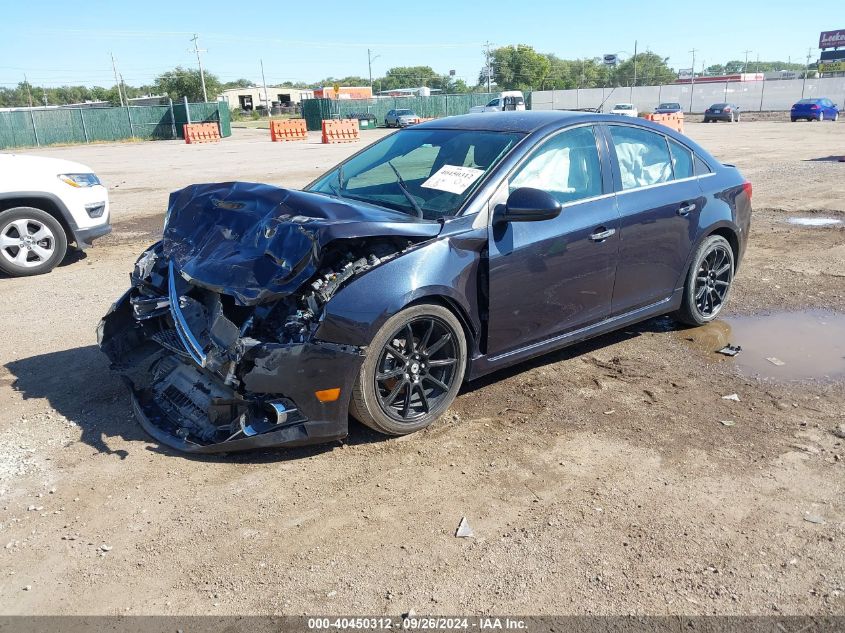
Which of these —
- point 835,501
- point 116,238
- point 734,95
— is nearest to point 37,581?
point 835,501

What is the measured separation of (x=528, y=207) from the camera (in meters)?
4.06

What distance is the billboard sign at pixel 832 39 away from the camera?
8919 cm

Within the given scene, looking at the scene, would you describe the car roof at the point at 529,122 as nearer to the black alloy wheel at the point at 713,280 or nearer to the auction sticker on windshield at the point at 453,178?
the auction sticker on windshield at the point at 453,178

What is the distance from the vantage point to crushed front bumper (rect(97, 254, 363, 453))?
357 cm

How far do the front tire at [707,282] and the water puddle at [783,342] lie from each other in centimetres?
15

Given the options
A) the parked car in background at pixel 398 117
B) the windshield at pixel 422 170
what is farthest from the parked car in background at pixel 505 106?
the windshield at pixel 422 170

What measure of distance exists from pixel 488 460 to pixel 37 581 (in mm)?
2197

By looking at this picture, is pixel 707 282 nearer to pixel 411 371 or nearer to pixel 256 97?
pixel 411 371

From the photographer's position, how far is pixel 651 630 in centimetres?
261

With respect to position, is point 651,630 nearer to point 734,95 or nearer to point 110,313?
point 110,313

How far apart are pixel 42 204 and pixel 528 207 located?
6433mm

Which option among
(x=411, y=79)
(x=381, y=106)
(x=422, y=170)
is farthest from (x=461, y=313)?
(x=411, y=79)

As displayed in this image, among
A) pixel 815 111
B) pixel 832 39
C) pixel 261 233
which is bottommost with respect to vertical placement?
pixel 815 111

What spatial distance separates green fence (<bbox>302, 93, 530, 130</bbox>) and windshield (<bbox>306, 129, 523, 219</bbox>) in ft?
149
